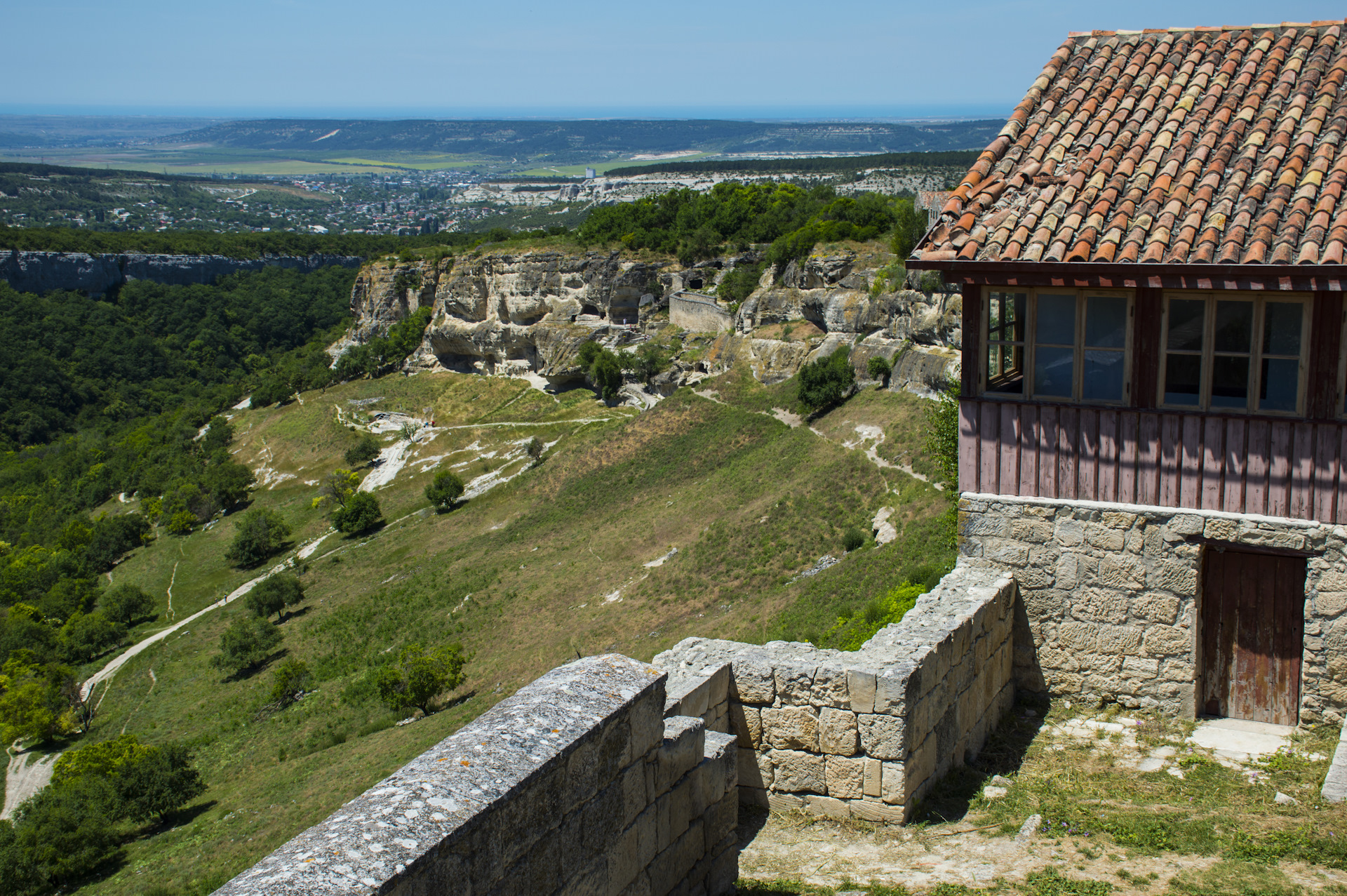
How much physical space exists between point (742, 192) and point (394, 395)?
31.2 meters

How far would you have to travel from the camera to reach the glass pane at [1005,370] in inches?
360

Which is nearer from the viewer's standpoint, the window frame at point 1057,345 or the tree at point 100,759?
the window frame at point 1057,345

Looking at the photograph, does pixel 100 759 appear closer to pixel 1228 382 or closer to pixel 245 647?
pixel 245 647

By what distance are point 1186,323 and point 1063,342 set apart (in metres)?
1.01

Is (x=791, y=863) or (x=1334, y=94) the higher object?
(x=1334, y=94)

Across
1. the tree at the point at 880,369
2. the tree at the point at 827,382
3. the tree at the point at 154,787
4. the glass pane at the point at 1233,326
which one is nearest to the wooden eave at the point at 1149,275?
the glass pane at the point at 1233,326

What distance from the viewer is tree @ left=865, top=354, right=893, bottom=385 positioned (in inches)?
1588

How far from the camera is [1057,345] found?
8766mm

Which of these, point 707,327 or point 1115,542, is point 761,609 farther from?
point 707,327

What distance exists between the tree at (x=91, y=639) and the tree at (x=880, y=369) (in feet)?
126

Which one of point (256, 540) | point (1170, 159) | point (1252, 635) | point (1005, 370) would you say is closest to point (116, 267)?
point (256, 540)

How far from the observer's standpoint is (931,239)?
8883 mm

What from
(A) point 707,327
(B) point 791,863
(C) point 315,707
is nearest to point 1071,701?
(B) point 791,863

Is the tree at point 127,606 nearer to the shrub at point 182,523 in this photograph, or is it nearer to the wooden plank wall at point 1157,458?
the shrub at point 182,523
